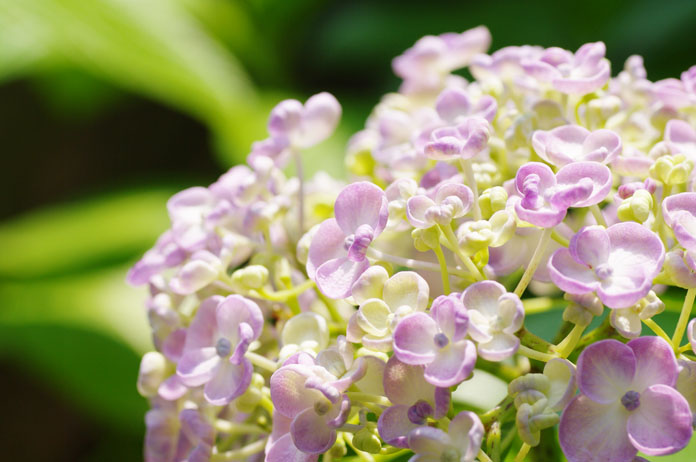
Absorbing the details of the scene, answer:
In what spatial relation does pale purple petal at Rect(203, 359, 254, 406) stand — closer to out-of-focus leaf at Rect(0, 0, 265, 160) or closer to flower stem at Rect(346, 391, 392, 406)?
flower stem at Rect(346, 391, 392, 406)

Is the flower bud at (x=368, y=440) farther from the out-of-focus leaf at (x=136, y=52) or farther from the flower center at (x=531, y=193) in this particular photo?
the out-of-focus leaf at (x=136, y=52)

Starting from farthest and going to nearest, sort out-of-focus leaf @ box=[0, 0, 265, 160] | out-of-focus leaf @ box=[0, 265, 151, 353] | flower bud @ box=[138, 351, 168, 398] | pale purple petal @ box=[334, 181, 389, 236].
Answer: out-of-focus leaf @ box=[0, 0, 265, 160] < out-of-focus leaf @ box=[0, 265, 151, 353] < flower bud @ box=[138, 351, 168, 398] < pale purple petal @ box=[334, 181, 389, 236]

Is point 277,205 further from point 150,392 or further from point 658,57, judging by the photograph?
point 658,57

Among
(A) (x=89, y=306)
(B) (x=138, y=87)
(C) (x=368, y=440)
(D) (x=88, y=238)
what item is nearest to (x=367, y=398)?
(C) (x=368, y=440)

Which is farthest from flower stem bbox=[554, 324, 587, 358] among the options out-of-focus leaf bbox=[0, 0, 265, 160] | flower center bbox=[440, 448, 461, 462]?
out-of-focus leaf bbox=[0, 0, 265, 160]

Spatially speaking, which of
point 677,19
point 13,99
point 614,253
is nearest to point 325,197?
point 614,253

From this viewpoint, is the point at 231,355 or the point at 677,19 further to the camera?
the point at 677,19

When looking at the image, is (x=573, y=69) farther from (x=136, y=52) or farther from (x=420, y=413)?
(x=136, y=52)
